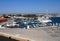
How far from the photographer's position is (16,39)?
7418 millimetres

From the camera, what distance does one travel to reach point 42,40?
10.6 meters

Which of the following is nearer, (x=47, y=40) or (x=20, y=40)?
(x=20, y=40)

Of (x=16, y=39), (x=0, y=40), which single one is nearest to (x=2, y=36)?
(x=0, y=40)

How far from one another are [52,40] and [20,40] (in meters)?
4.06

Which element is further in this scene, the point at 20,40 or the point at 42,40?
the point at 42,40

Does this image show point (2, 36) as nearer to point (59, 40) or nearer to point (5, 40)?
point (5, 40)

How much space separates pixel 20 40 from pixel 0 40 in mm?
988

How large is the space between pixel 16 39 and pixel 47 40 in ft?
12.8

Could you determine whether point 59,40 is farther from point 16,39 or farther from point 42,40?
point 16,39

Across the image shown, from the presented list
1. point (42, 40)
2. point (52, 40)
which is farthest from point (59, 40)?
point (42, 40)

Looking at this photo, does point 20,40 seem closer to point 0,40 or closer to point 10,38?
point 10,38

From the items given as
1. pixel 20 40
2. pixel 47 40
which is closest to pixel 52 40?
pixel 47 40

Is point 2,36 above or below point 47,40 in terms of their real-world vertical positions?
above

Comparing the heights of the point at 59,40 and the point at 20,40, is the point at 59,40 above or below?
below
